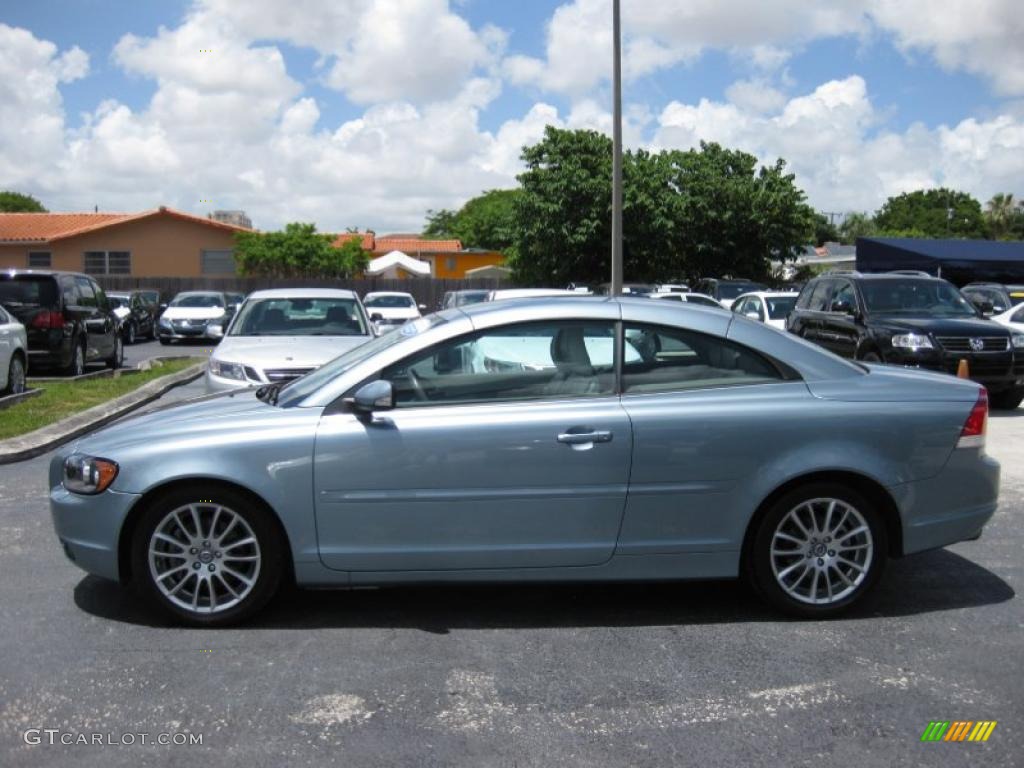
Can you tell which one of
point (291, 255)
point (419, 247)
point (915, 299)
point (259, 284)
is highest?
point (419, 247)

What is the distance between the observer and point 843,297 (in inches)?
585

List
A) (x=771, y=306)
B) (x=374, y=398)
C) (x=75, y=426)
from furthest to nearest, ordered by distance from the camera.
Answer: (x=771, y=306) < (x=75, y=426) < (x=374, y=398)

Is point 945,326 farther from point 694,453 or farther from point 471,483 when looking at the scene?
point 471,483

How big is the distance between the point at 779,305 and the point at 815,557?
663 inches

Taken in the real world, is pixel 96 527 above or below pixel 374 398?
below

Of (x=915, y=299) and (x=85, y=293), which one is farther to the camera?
(x=85, y=293)

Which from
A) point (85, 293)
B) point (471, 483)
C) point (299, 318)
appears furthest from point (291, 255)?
point (471, 483)

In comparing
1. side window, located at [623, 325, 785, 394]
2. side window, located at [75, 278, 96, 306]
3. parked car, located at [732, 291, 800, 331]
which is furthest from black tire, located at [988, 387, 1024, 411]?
side window, located at [75, 278, 96, 306]

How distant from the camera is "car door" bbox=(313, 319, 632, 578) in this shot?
490 cm

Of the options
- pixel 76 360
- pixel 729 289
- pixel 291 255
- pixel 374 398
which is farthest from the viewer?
pixel 291 255

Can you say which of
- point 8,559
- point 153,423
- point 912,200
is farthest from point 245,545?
point 912,200

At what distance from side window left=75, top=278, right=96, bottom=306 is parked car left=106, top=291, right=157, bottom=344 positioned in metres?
11.3

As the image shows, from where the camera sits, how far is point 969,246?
4053 centimetres

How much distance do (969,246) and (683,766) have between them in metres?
41.0
